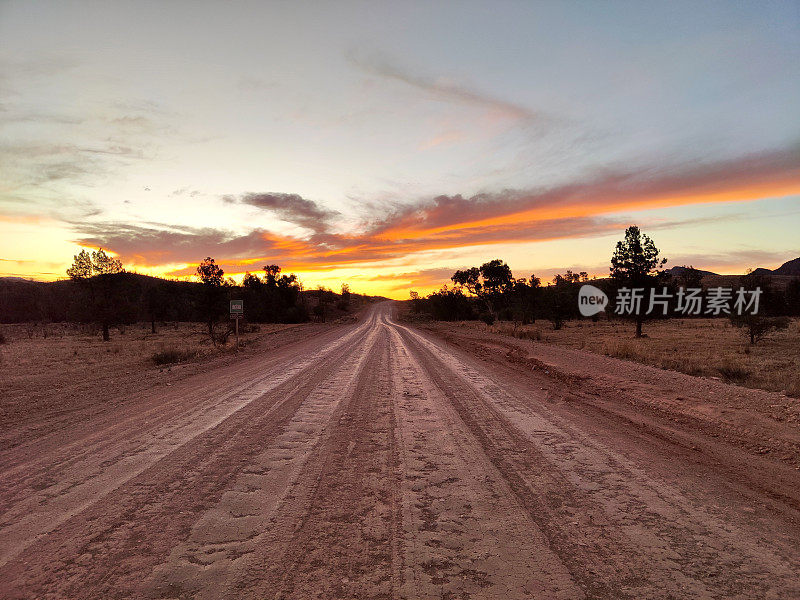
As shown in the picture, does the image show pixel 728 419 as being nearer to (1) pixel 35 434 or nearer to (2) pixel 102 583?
(2) pixel 102 583

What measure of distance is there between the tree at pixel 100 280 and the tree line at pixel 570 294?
3735 cm

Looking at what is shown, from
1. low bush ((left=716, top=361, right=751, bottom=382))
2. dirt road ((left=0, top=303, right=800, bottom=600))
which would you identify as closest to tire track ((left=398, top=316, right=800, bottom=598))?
dirt road ((left=0, top=303, right=800, bottom=600))

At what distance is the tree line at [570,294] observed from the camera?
30.5 metres

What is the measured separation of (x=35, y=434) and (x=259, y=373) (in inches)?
227

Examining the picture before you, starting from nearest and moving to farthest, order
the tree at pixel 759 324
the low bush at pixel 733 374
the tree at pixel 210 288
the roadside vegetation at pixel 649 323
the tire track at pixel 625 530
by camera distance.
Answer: the tire track at pixel 625 530
the low bush at pixel 733 374
the roadside vegetation at pixel 649 323
the tree at pixel 759 324
the tree at pixel 210 288

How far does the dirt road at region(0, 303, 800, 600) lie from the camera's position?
282 cm

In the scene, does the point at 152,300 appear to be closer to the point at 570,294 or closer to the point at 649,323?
the point at 570,294

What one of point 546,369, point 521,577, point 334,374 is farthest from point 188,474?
point 546,369

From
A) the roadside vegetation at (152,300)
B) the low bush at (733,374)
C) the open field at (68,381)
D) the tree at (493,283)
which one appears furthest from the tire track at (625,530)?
the tree at (493,283)

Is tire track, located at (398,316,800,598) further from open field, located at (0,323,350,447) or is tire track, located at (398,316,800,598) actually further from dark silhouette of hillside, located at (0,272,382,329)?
dark silhouette of hillside, located at (0,272,382,329)

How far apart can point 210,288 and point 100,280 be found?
11309 mm

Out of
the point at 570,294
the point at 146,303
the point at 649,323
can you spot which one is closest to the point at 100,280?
the point at 146,303

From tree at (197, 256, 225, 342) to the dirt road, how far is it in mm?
25367

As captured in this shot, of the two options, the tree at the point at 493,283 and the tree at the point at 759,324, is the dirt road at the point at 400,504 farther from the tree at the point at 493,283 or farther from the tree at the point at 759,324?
the tree at the point at 493,283
